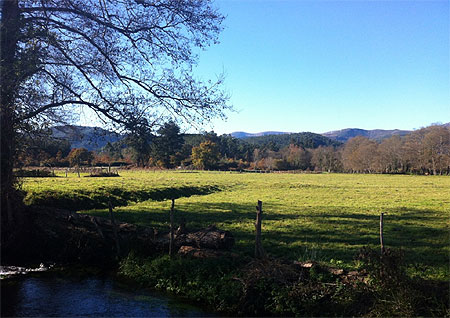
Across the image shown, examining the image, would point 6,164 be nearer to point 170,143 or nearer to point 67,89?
point 67,89

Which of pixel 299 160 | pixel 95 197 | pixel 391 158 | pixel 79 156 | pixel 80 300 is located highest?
pixel 79 156

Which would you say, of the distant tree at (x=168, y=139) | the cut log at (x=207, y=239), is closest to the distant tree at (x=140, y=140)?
the distant tree at (x=168, y=139)

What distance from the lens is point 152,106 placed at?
41.3ft

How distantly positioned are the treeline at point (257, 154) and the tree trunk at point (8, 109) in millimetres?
1042

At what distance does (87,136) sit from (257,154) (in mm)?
153166

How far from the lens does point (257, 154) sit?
164500mm

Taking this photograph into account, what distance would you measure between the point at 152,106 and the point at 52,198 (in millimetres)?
11848

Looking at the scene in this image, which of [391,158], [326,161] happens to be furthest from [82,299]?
[326,161]

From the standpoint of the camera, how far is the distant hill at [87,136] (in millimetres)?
12602

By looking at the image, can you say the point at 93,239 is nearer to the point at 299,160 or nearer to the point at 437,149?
the point at 437,149

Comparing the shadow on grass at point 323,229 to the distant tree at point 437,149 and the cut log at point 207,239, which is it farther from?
the distant tree at point 437,149

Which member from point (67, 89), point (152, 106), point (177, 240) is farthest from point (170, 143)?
point (67, 89)

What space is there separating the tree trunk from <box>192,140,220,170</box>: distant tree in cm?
8755

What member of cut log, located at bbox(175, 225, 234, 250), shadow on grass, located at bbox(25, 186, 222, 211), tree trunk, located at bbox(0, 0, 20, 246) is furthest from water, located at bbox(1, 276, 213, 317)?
shadow on grass, located at bbox(25, 186, 222, 211)
